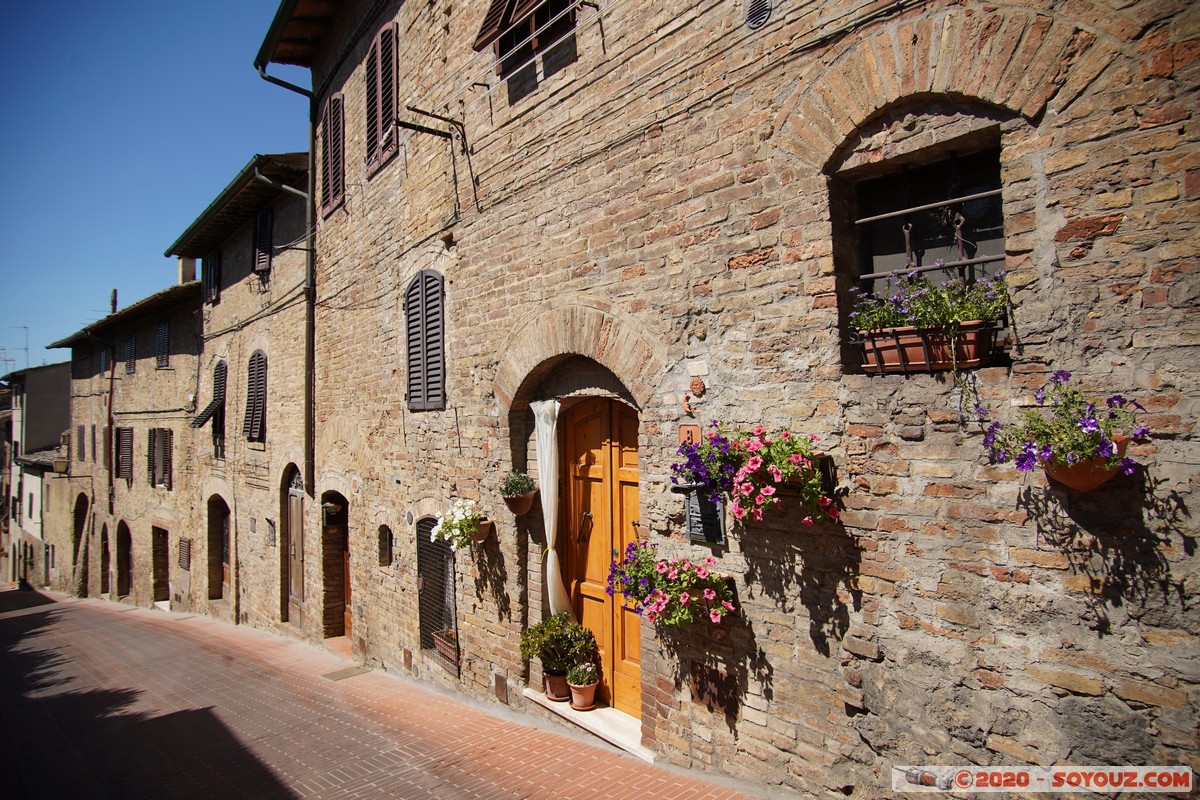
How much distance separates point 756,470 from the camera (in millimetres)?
3797

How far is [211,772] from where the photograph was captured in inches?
237

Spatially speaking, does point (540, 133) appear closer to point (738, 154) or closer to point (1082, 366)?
point (738, 154)

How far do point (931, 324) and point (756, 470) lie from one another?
46.5 inches

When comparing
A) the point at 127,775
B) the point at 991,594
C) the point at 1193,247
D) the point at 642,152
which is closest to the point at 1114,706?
the point at 991,594

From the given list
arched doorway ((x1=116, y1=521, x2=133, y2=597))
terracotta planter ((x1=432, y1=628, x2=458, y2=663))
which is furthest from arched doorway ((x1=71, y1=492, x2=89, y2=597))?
terracotta planter ((x1=432, y1=628, x2=458, y2=663))

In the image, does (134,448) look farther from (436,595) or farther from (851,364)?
(851,364)

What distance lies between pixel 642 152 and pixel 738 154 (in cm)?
93

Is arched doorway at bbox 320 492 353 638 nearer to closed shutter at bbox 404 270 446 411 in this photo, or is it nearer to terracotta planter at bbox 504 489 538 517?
closed shutter at bbox 404 270 446 411

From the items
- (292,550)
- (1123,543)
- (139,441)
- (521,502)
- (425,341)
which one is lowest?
(292,550)

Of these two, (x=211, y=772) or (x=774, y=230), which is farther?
(x=211, y=772)

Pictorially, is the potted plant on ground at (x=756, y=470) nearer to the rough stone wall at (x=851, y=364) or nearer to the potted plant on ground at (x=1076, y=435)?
the rough stone wall at (x=851, y=364)

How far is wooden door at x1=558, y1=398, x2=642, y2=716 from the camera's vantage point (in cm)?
564

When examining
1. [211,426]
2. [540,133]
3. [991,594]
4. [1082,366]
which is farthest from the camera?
[211,426]

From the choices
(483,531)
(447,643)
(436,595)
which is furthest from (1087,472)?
(436,595)
